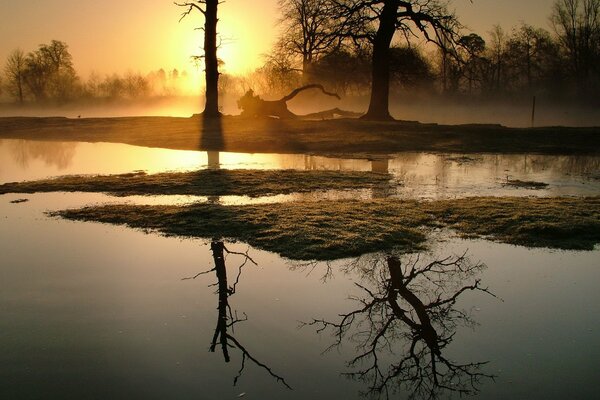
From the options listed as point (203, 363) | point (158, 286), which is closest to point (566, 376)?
point (203, 363)

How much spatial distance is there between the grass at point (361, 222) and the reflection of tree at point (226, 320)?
0.75 meters

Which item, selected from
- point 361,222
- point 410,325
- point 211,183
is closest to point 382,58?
point 211,183

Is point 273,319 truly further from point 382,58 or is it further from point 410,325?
point 382,58

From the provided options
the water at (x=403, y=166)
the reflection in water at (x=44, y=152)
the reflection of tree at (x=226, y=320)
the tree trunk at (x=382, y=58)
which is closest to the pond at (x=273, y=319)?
the reflection of tree at (x=226, y=320)

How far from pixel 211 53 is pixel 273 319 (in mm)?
29802

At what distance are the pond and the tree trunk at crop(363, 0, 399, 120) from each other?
23.4m

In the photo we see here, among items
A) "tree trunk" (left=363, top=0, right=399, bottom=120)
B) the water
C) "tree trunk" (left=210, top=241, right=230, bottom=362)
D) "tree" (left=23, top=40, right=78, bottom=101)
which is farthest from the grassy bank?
"tree" (left=23, top=40, right=78, bottom=101)

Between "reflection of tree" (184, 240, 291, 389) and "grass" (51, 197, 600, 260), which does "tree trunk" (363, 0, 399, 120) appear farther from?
"reflection of tree" (184, 240, 291, 389)

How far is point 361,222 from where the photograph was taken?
812 cm

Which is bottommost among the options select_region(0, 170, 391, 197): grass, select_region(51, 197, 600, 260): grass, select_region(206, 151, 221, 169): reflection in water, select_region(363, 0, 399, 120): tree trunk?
select_region(51, 197, 600, 260): grass

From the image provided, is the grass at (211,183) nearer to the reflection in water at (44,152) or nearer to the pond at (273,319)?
the pond at (273,319)

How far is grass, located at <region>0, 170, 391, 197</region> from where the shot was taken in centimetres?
1148

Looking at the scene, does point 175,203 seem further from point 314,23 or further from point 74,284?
point 314,23

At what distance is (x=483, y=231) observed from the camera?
7.89 meters
